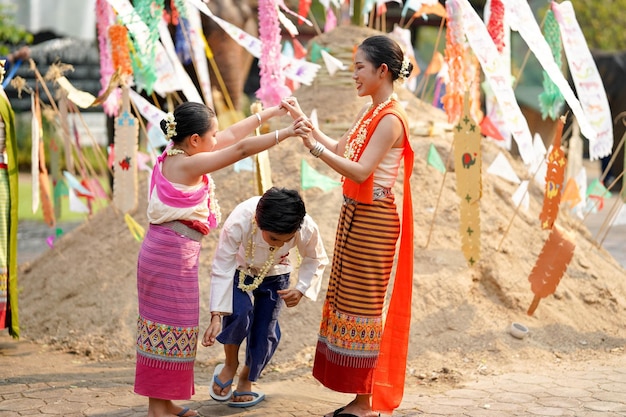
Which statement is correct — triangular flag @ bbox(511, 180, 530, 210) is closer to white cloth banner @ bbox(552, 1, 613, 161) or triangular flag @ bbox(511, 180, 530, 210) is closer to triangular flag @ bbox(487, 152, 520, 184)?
triangular flag @ bbox(487, 152, 520, 184)

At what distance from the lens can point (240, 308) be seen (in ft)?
10.3

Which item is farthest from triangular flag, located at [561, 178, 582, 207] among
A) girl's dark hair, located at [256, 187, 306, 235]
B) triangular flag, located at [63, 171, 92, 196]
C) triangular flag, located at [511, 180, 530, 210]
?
triangular flag, located at [63, 171, 92, 196]

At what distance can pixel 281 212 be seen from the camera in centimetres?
294

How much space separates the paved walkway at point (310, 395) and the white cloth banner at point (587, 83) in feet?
3.35

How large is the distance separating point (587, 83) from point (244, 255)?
2.04m

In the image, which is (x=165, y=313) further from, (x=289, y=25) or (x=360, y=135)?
(x=289, y=25)

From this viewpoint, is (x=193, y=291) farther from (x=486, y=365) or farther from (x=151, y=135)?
(x=151, y=135)

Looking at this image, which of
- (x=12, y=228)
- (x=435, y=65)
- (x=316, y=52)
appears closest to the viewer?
(x=12, y=228)

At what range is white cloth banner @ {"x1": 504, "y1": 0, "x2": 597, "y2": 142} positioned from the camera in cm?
366

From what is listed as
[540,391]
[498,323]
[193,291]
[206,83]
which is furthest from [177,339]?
[206,83]

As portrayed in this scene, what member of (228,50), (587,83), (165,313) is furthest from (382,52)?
(228,50)

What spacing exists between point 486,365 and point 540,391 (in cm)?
45

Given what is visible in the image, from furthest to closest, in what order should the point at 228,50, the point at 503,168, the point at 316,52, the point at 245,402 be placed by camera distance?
the point at 228,50, the point at 316,52, the point at 503,168, the point at 245,402

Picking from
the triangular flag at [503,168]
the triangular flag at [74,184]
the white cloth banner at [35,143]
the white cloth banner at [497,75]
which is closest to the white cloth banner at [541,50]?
the white cloth banner at [497,75]
